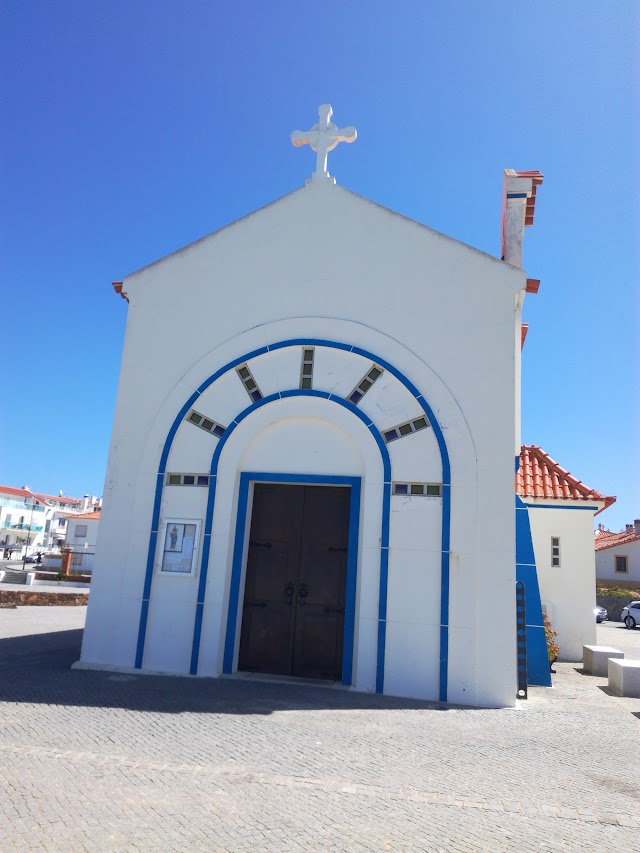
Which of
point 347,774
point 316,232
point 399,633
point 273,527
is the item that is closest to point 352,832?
point 347,774

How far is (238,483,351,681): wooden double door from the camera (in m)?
9.20

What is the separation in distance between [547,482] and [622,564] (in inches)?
1469

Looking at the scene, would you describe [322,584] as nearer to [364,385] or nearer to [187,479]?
[187,479]

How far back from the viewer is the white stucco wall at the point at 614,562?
151ft

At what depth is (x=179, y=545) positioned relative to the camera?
9.28 m

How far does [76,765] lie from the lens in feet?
16.1

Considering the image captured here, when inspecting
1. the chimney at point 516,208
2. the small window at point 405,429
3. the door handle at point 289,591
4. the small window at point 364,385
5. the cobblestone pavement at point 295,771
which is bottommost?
the cobblestone pavement at point 295,771

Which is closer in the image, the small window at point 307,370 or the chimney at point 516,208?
the small window at point 307,370

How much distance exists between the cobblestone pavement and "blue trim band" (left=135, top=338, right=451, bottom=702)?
2.52 ft

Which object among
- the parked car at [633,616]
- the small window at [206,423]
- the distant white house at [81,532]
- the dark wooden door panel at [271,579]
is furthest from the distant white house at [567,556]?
the distant white house at [81,532]

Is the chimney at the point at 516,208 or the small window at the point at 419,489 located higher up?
the chimney at the point at 516,208

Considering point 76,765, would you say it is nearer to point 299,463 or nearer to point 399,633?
point 399,633

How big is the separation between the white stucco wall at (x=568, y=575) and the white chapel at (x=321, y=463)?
19.3ft

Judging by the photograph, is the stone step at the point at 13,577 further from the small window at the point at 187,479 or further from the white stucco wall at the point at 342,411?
the small window at the point at 187,479
